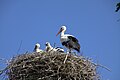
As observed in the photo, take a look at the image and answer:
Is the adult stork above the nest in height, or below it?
above

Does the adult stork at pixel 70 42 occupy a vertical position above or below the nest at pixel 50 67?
above

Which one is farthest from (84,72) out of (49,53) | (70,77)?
(49,53)

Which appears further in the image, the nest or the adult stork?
the adult stork

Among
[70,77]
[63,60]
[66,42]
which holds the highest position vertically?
[66,42]

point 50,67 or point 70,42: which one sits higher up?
point 70,42

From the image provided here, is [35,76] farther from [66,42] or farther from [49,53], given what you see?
[66,42]

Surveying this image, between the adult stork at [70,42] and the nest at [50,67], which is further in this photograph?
the adult stork at [70,42]

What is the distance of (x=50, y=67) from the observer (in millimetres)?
6809

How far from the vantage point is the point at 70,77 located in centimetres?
672

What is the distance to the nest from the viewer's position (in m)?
6.73

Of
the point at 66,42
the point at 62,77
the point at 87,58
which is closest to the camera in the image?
the point at 62,77

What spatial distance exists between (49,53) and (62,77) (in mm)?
792

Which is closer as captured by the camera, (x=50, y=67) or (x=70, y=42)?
(x=50, y=67)

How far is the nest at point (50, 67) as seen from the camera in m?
6.73
